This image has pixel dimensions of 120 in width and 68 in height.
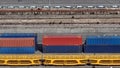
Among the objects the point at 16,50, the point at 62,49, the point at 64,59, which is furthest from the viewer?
the point at 62,49

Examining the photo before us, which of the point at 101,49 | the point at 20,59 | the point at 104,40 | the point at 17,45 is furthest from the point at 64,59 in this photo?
the point at 17,45

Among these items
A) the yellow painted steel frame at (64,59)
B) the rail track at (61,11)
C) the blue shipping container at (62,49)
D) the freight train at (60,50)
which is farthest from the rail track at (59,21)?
the yellow painted steel frame at (64,59)

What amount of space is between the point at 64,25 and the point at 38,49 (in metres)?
11.7

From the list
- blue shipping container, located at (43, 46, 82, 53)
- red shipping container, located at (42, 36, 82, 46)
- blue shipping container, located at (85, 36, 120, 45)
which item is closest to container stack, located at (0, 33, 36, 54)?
red shipping container, located at (42, 36, 82, 46)

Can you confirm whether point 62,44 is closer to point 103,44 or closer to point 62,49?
point 62,49

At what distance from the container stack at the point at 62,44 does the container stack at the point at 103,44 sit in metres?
1.45

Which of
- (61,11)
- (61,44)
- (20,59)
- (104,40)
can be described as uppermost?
(61,11)

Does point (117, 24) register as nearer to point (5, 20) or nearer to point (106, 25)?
point (106, 25)

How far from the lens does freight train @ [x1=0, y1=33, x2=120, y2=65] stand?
59469 millimetres

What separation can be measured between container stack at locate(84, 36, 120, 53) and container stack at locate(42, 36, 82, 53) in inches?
57.1

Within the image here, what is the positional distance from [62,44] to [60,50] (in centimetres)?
102

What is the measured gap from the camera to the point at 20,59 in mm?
59500

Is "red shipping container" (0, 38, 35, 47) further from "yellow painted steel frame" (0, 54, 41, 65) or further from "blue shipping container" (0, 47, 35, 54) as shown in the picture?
"yellow painted steel frame" (0, 54, 41, 65)

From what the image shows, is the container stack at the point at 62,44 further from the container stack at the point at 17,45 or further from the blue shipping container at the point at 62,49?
the container stack at the point at 17,45
